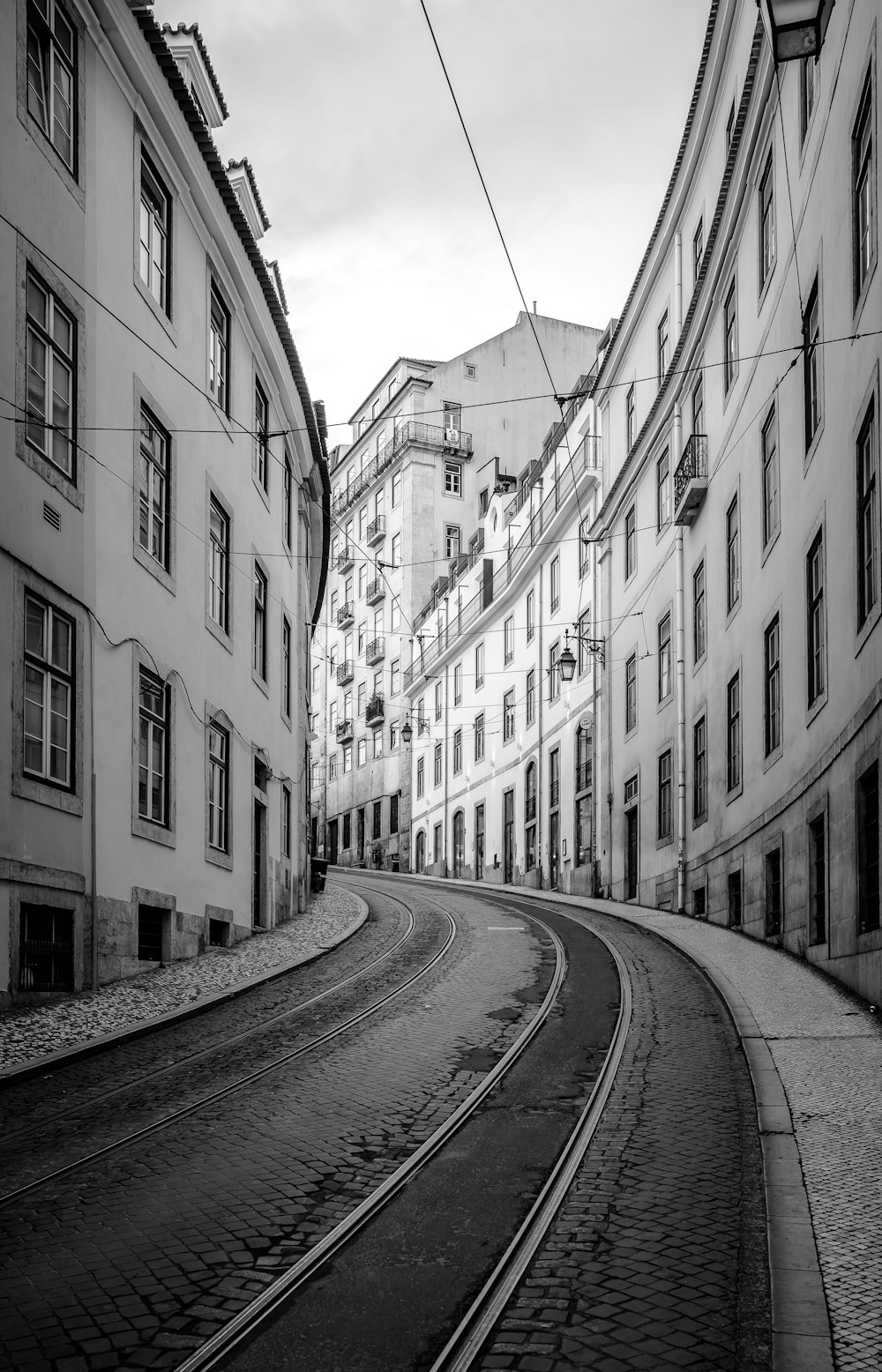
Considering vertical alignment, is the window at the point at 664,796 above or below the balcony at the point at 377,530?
below

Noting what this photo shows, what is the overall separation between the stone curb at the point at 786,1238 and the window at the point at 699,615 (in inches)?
576

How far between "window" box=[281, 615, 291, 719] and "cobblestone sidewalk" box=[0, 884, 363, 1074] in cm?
565

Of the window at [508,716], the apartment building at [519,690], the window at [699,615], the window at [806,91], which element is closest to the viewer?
the window at [806,91]

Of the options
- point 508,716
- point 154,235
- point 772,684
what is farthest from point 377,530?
point 154,235

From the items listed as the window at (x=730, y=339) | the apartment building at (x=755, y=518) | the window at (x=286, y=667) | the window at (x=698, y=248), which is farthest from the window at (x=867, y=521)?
the window at (x=286, y=667)

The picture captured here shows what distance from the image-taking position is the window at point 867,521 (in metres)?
13.5

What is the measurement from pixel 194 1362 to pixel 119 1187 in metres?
2.38

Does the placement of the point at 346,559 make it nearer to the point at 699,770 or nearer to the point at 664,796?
the point at 664,796

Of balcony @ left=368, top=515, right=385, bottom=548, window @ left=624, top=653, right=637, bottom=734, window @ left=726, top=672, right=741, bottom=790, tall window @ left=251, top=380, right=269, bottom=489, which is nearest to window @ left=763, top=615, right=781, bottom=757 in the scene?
window @ left=726, top=672, right=741, bottom=790

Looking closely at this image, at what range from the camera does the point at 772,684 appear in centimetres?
2019

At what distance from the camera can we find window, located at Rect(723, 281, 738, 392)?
23.3 metres

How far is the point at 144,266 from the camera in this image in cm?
1695

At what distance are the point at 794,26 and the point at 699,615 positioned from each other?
17090 millimetres

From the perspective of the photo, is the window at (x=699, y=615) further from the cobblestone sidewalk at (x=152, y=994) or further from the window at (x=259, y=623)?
the cobblestone sidewalk at (x=152, y=994)
